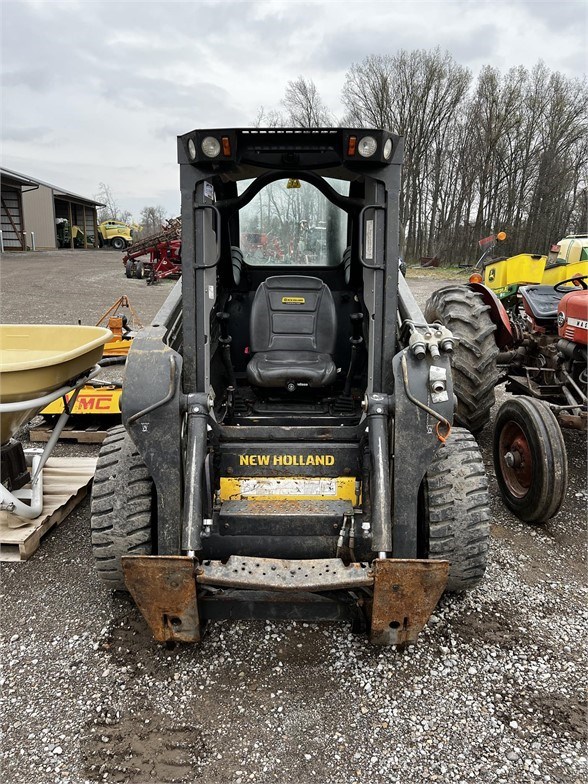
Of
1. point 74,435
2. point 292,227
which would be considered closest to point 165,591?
point 292,227

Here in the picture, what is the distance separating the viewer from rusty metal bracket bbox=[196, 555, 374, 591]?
233 cm

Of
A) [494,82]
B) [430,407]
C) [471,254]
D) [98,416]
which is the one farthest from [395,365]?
[494,82]

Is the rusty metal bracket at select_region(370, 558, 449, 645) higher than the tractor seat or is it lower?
lower

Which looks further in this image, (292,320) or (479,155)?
(479,155)

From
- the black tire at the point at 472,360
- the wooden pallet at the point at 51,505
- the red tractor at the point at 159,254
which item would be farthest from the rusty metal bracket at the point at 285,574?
the red tractor at the point at 159,254

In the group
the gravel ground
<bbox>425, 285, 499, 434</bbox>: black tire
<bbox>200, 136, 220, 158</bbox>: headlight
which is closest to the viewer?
the gravel ground

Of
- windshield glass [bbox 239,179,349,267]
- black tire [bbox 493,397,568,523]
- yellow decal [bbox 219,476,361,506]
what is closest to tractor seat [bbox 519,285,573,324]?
black tire [bbox 493,397,568,523]

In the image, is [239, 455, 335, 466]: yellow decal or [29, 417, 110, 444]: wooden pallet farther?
[29, 417, 110, 444]: wooden pallet

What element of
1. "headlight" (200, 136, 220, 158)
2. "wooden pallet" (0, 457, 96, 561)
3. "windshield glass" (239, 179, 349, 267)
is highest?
"headlight" (200, 136, 220, 158)

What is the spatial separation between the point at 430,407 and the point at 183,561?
125cm

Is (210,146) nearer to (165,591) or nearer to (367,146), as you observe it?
(367,146)

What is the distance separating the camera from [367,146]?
8.55 feet

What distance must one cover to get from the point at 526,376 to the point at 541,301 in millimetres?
822

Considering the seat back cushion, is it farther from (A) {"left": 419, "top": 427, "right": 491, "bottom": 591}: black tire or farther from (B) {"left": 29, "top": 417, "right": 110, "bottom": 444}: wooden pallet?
(B) {"left": 29, "top": 417, "right": 110, "bottom": 444}: wooden pallet
